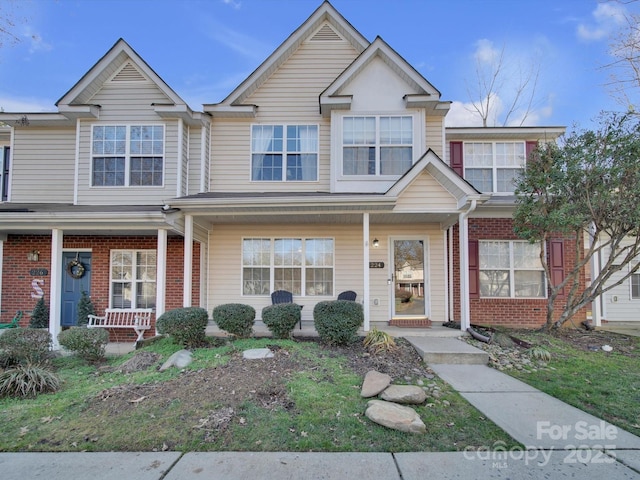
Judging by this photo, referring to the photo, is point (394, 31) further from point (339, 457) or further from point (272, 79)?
point (339, 457)

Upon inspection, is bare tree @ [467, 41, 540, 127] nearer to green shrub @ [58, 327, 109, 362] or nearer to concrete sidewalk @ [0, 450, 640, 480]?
concrete sidewalk @ [0, 450, 640, 480]

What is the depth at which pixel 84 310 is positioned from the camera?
894cm

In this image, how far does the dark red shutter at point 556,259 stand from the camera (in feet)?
31.0

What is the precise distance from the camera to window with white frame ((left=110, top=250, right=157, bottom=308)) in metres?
9.41

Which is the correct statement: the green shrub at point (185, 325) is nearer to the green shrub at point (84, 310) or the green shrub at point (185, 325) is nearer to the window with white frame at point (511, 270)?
the green shrub at point (84, 310)

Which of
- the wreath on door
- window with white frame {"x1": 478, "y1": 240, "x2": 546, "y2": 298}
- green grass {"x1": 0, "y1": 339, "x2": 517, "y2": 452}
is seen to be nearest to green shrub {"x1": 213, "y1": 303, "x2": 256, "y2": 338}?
green grass {"x1": 0, "y1": 339, "x2": 517, "y2": 452}

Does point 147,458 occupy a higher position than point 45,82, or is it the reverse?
point 45,82

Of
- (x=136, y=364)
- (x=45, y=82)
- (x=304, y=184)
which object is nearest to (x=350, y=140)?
(x=304, y=184)

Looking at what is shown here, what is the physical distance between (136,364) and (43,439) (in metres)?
2.36

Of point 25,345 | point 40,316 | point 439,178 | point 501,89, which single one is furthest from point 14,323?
point 501,89

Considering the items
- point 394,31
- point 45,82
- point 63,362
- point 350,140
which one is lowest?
point 63,362

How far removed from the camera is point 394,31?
13531mm

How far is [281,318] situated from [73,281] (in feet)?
21.4

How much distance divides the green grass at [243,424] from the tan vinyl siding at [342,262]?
14.5 feet
